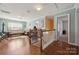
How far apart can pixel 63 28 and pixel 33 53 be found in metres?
0.62

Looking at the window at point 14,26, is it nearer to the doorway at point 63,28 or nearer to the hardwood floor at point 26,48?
the hardwood floor at point 26,48

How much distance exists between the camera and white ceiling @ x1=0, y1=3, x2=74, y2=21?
149 centimetres

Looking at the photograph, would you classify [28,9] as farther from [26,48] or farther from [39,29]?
[26,48]

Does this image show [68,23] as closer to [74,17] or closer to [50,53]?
[74,17]

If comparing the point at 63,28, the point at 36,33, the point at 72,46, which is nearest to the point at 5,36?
the point at 36,33

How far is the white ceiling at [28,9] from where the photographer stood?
1491 mm

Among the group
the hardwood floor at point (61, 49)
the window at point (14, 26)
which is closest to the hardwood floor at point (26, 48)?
the hardwood floor at point (61, 49)

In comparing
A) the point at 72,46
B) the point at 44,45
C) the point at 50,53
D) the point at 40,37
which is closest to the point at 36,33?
the point at 40,37

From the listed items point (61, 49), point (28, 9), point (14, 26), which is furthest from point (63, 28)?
point (14, 26)

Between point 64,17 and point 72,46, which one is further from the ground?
point 64,17

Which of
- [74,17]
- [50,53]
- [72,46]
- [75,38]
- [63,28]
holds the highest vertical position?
[74,17]

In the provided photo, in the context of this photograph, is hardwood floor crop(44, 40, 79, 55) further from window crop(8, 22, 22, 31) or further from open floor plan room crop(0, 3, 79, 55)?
window crop(8, 22, 22, 31)

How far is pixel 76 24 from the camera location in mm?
1500

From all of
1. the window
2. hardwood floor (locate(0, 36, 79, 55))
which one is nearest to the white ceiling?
the window
